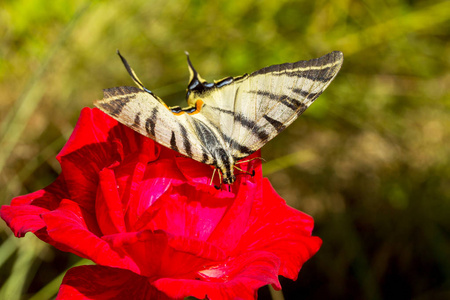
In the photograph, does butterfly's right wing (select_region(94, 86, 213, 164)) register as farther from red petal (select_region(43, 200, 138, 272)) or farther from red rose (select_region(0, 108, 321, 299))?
red petal (select_region(43, 200, 138, 272))

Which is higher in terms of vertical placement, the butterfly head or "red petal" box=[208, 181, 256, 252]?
the butterfly head

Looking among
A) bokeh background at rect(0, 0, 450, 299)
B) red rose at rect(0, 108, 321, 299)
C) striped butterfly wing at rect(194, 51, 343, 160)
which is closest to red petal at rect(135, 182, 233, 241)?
red rose at rect(0, 108, 321, 299)

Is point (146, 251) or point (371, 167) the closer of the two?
point (146, 251)

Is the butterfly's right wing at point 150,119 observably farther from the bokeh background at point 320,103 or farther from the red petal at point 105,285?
the bokeh background at point 320,103

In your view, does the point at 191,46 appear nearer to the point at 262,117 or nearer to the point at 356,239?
the point at 356,239

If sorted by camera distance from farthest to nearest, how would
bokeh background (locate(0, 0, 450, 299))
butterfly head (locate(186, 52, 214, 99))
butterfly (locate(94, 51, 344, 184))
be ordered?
1. bokeh background (locate(0, 0, 450, 299))
2. butterfly head (locate(186, 52, 214, 99))
3. butterfly (locate(94, 51, 344, 184))

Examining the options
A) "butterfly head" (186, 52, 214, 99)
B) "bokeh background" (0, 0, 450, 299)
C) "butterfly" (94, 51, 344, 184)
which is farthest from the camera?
"bokeh background" (0, 0, 450, 299)

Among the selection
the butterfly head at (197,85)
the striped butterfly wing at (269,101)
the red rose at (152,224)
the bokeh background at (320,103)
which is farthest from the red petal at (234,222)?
the bokeh background at (320,103)

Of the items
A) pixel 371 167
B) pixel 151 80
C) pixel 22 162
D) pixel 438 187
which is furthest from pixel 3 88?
pixel 438 187
